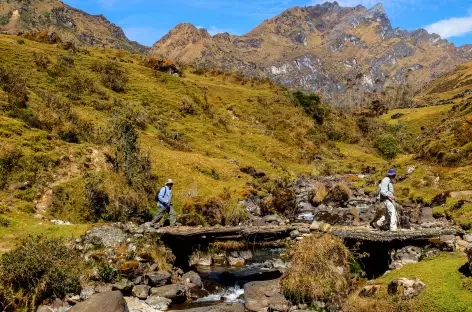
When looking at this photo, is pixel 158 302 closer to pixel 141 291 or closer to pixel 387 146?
pixel 141 291

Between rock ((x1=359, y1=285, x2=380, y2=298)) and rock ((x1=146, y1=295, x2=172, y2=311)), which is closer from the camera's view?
rock ((x1=359, y1=285, x2=380, y2=298))

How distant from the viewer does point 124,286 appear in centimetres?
1941

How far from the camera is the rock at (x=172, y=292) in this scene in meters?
19.6

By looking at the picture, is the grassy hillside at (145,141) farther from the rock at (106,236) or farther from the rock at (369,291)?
the rock at (369,291)

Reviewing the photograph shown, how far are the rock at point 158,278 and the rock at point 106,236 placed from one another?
2.54 meters

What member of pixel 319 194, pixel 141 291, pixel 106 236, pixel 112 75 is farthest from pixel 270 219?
pixel 112 75

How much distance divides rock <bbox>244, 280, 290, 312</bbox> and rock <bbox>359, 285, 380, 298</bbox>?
3258 millimetres

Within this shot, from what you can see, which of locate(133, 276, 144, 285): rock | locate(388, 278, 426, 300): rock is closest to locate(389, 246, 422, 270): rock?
locate(388, 278, 426, 300): rock

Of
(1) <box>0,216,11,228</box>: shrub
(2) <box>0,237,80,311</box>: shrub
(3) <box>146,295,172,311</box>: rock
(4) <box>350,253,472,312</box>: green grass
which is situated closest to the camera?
(4) <box>350,253,472,312</box>: green grass

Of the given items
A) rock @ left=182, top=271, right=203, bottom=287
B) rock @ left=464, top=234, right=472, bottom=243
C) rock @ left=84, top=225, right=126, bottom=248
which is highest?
rock @ left=464, top=234, right=472, bottom=243

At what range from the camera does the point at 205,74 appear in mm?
Result: 99438

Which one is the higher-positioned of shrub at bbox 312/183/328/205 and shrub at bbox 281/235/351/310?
shrub at bbox 312/183/328/205

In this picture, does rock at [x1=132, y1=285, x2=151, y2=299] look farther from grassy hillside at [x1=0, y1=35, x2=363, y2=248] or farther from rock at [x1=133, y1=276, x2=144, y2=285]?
grassy hillside at [x1=0, y1=35, x2=363, y2=248]

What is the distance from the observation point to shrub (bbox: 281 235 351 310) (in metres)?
17.9
